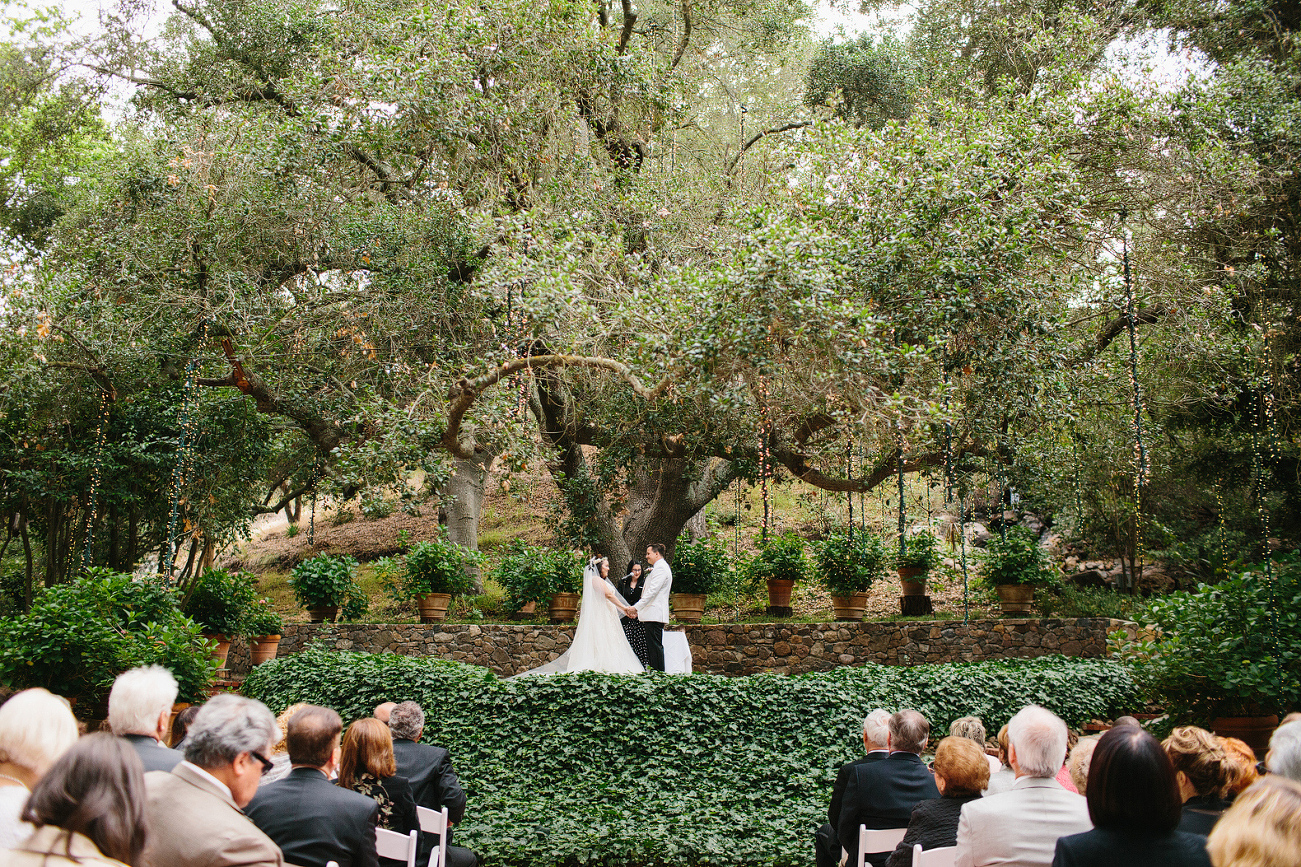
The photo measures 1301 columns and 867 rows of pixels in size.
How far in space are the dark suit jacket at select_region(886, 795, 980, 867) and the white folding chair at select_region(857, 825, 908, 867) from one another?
0.30 meters

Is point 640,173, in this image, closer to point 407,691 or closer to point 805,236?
point 805,236

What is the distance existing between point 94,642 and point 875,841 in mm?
6369

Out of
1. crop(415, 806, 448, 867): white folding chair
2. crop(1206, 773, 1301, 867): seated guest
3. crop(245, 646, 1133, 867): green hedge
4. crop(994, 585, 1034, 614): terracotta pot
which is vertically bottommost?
crop(245, 646, 1133, 867): green hedge

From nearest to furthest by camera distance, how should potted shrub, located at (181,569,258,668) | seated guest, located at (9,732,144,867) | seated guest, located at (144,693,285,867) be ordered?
seated guest, located at (9,732,144,867) < seated guest, located at (144,693,285,867) < potted shrub, located at (181,569,258,668)

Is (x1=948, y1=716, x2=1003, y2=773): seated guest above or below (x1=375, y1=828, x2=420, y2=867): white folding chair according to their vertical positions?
above

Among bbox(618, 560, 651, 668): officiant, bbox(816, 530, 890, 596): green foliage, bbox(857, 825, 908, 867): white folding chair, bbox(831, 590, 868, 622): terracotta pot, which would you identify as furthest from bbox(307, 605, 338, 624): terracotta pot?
bbox(857, 825, 908, 867): white folding chair

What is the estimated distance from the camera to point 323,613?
10445 millimetres

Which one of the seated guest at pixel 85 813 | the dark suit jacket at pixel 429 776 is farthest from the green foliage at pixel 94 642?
the seated guest at pixel 85 813

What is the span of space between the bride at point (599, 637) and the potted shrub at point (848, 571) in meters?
3.00

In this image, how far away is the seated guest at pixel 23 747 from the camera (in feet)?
7.22

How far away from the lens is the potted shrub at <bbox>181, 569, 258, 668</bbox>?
9.90 meters

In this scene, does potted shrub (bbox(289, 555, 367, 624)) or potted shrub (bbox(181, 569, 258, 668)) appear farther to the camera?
potted shrub (bbox(289, 555, 367, 624))

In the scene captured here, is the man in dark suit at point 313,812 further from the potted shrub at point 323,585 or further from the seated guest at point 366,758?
the potted shrub at point 323,585

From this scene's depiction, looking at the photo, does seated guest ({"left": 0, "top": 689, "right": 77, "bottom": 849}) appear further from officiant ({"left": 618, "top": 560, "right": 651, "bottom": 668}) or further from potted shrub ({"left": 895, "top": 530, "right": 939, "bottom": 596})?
potted shrub ({"left": 895, "top": 530, "right": 939, "bottom": 596})
